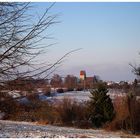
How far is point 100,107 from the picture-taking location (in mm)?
27875

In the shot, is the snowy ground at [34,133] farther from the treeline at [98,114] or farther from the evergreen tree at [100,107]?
the evergreen tree at [100,107]

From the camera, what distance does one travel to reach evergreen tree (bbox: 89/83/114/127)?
27.2m

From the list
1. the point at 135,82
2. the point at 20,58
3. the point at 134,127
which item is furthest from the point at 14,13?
the point at 135,82

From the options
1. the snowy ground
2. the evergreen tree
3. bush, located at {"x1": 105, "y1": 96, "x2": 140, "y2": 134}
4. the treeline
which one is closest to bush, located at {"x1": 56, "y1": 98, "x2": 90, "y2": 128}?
the treeline

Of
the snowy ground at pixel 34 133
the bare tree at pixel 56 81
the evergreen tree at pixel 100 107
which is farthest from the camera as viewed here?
the evergreen tree at pixel 100 107

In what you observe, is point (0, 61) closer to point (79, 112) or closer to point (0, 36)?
point (0, 36)

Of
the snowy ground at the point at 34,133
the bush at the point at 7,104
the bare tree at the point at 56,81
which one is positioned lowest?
the snowy ground at the point at 34,133

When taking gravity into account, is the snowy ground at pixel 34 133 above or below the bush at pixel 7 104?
below

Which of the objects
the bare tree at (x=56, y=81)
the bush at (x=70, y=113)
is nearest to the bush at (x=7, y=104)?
the bare tree at (x=56, y=81)

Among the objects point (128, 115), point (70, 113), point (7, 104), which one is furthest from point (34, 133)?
point (70, 113)

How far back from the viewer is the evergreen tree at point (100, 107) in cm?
2720

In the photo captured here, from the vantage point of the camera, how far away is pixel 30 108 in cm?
519

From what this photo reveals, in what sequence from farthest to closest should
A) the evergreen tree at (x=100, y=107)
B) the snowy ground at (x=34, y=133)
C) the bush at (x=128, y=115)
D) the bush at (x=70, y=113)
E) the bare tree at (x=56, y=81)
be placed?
the evergreen tree at (x=100, y=107) < the bush at (x=70, y=113) < the bush at (x=128, y=115) < the snowy ground at (x=34, y=133) < the bare tree at (x=56, y=81)

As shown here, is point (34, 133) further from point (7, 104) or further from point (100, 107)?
point (100, 107)
